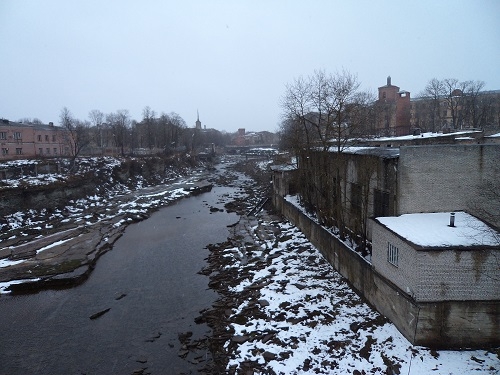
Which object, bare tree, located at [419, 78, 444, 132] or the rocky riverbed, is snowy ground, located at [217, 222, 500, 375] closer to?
the rocky riverbed

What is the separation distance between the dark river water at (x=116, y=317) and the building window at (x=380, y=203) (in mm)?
8617

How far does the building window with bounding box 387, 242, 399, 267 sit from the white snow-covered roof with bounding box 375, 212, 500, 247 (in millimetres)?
559

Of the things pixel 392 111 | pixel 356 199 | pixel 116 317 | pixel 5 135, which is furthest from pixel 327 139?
pixel 5 135

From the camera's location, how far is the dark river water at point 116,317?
11391 millimetres

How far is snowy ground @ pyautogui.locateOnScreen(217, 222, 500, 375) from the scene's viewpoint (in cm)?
970

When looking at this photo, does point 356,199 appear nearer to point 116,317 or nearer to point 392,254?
point 392,254

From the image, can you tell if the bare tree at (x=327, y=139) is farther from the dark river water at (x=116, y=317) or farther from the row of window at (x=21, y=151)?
the row of window at (x=21, y=151)

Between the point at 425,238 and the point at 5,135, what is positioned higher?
the point at 5,135

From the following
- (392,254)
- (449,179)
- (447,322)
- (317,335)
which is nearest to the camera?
(447,322)

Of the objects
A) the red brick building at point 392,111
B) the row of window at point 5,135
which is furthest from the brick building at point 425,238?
the row of window at point 5,135

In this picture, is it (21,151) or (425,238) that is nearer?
(425,238)

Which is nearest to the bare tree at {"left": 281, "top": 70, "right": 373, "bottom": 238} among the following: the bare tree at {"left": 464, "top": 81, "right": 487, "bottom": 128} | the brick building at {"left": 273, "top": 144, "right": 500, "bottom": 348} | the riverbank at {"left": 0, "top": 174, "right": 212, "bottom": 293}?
the brick building at {"left": 273, "top": 144, "right": 500, "bottom": 348}

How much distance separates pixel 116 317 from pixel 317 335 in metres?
8.40

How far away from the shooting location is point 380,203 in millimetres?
14891
